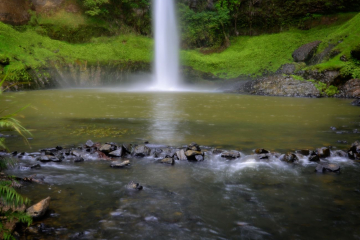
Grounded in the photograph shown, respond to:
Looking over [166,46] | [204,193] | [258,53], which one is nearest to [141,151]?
[204,193]

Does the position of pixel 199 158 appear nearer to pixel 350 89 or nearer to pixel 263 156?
pixel 263 156

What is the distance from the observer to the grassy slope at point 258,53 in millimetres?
27641

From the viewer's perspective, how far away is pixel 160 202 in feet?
12.5

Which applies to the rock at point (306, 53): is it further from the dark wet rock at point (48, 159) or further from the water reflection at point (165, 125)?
the dark wet rock at point (48, 159)

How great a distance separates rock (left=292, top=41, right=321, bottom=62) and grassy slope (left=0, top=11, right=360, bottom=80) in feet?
2.16

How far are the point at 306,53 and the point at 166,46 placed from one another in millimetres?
13984

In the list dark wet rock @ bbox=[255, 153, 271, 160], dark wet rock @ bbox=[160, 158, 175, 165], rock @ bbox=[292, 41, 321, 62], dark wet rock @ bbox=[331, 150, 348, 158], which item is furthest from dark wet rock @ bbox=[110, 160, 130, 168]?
rock @ bbox=[292, 41, 321, 62]

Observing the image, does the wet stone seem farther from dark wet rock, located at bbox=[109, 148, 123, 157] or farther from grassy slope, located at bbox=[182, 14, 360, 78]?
grassy slope, located at bbox=[182, 14, 360, 78]

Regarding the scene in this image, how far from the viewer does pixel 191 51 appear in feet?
111

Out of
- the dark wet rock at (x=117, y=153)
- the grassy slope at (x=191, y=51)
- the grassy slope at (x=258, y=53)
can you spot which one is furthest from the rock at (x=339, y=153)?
the grassy slope at (x=258, y=53)

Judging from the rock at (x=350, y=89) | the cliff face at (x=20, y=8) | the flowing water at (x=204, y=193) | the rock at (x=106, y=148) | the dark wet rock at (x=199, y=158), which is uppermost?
the cliff face at (x=20, y=8)

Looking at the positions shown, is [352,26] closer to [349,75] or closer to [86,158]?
[349,75]

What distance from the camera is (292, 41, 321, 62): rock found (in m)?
24.6

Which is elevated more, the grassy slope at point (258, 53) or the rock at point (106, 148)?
the grassy slope at point (258, 53)
